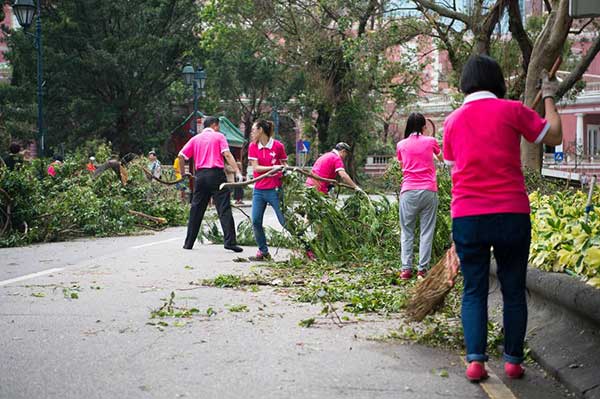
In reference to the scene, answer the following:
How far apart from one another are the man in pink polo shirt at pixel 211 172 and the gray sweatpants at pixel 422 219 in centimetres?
402

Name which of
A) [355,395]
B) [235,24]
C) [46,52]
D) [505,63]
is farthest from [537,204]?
[46,52]

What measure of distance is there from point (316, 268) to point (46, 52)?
34.7 m

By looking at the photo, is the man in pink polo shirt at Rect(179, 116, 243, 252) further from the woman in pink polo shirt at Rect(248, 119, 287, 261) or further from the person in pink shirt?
the person in pink shirt

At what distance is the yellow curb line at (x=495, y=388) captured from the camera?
201 inches

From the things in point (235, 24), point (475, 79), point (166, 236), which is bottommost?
point (166, 236)

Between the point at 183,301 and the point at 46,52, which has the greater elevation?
the point at 46,52

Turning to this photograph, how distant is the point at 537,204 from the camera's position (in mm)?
→ 9719


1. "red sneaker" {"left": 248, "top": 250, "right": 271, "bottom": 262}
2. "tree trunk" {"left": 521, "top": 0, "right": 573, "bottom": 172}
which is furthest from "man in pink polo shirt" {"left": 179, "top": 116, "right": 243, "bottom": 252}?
"tree trunk" {"left": 521, "top": 0, "right": 573, "bottom": 172}

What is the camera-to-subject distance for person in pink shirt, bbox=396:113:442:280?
32.4 ft

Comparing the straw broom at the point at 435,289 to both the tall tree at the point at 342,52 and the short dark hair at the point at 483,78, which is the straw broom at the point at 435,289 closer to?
the short dark hair at the point at 483,78

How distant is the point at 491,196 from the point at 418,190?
457 cm

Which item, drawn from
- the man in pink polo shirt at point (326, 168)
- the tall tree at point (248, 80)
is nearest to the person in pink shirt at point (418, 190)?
the man in pink polo shirt at point (326, 168)

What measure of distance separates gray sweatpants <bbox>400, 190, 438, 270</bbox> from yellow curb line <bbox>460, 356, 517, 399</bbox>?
430cm

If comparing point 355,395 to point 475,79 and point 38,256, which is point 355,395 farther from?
point 38,256
